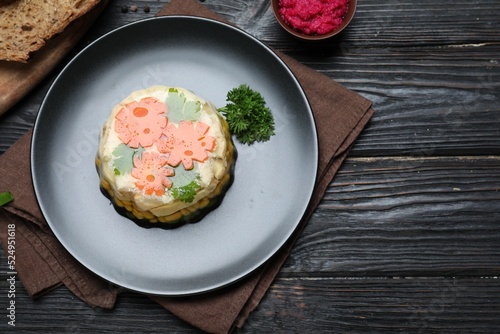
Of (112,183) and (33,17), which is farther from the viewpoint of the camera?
(33,17)

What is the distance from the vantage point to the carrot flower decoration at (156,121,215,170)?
2281 millimetres

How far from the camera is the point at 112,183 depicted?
2.30 metres

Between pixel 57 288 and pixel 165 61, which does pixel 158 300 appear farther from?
pixel 165 61

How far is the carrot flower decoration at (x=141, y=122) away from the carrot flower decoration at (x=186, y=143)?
0.14ft

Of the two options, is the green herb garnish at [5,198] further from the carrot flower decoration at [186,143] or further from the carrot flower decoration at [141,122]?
the carrot flower decoration at [186,143]

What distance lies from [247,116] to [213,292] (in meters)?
0.82

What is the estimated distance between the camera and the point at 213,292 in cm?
245

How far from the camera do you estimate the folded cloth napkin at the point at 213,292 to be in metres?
2.43

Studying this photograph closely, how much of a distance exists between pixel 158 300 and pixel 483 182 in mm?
1650

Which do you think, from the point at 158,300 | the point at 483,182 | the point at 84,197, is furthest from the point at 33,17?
the point at 483,182

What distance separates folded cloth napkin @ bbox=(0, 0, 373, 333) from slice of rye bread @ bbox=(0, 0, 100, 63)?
0.42 metres

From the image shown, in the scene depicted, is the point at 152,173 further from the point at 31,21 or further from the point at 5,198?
the point at 31,21

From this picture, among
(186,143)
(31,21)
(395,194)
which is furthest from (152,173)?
(395,194)

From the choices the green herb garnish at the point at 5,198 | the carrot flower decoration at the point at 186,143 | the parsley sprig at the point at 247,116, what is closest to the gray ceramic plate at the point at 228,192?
the parsley sprig at the point at 247,116
